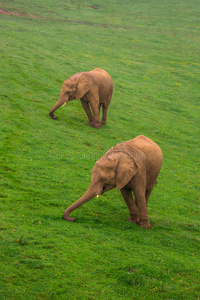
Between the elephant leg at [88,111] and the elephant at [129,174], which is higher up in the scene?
the elephant at [129,174]

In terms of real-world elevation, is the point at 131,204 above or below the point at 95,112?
below

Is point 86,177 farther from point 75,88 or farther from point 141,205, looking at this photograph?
point 75,88

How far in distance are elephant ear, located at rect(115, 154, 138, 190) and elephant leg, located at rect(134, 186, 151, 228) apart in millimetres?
821

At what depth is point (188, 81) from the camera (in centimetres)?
5434

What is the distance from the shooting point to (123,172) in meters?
14.3

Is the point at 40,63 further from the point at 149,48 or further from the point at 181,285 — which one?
the point at 181,285

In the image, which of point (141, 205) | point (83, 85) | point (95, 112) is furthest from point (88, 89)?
point (141, 205)

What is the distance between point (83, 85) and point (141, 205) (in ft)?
43.4

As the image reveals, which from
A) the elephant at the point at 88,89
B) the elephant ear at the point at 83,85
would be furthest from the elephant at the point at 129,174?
the elephant at the point at 88,89

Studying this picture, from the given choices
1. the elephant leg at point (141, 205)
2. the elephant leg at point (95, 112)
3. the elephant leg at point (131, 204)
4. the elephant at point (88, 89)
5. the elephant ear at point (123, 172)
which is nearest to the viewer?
the elephant ear at point (123, 172)

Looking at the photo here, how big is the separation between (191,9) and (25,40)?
5941 centimetres

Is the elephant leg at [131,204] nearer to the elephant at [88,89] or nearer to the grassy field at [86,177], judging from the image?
the grassy field at [86,177]

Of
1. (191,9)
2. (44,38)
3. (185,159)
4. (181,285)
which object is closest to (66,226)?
(181,285)

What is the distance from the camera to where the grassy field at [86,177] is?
1227 cm
